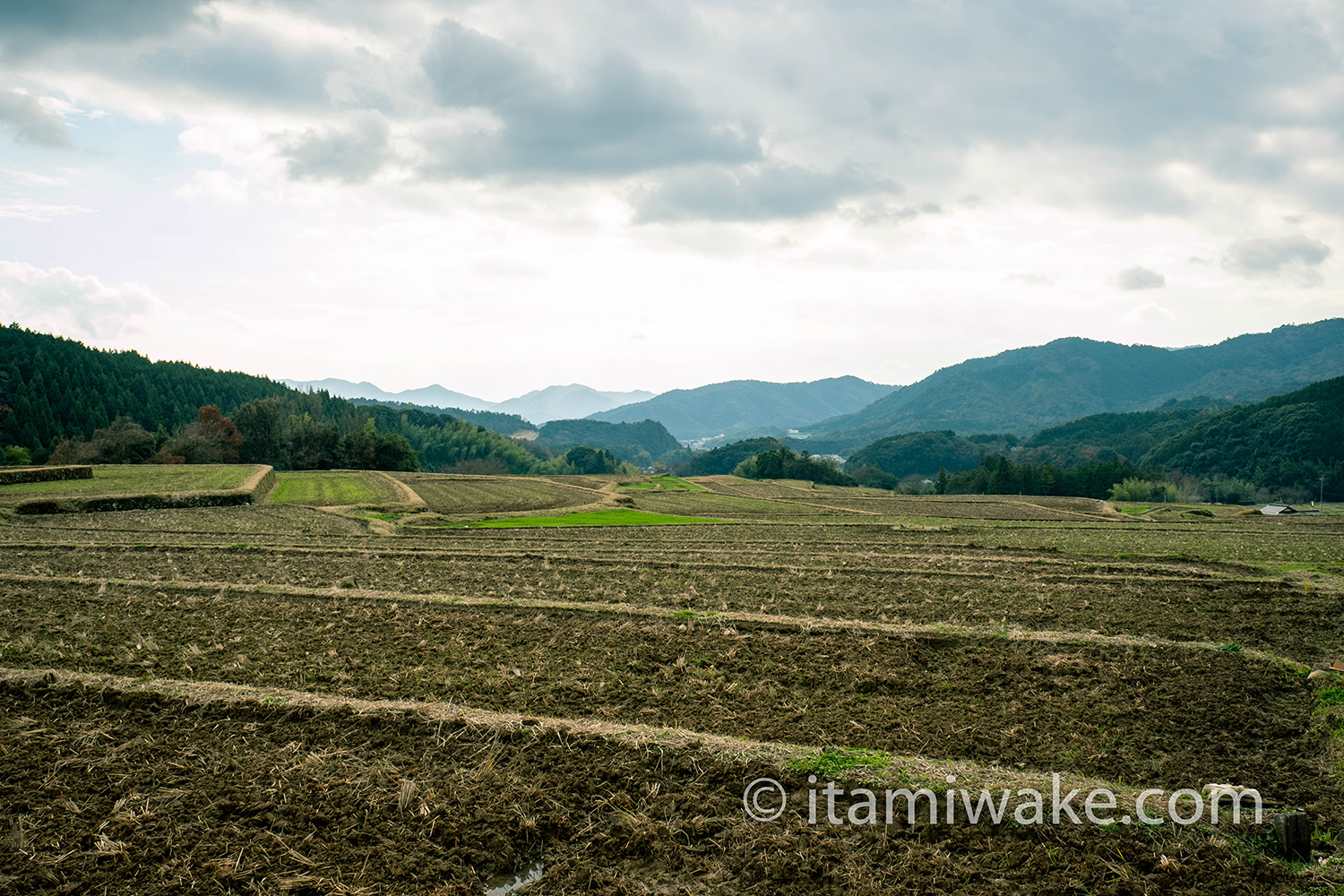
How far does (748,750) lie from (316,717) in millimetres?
5148

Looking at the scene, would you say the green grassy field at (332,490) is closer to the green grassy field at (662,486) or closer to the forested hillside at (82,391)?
the green grassy field at (662,486)

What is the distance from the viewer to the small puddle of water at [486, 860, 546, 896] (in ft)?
18.0

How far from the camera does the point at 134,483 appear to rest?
44188 mm

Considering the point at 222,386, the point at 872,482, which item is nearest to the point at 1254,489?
the point at 872,482

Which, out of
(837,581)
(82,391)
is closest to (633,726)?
(837,581)

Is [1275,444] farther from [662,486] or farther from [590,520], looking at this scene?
[590,520]

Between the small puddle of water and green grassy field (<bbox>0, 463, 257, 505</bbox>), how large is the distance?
40.9 m

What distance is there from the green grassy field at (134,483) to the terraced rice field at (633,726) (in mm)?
25756

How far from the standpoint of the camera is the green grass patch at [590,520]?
36.3 metres

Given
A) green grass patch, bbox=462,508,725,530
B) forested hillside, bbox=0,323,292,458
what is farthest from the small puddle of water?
forested hillside, bbox=0,323,292,458

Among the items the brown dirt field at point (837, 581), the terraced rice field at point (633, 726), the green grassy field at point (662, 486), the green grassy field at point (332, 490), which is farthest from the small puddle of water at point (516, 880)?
the green grassy field at point (662, 486)

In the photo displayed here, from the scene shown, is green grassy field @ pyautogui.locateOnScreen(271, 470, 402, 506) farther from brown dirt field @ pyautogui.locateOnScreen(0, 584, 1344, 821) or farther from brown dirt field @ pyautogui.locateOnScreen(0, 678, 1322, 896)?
brown dirt field @ pyautogui.locateOnScreen(0, 678, 1322, 896)

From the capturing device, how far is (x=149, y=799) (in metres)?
6.41

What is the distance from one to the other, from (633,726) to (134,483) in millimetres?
49839
